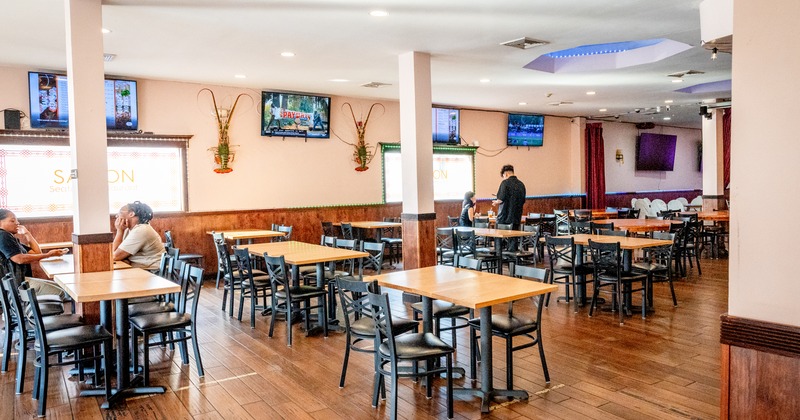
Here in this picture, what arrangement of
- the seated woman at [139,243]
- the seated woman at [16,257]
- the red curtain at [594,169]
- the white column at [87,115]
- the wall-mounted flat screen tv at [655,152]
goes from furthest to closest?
the wall-mounted flat screen tv at [655,152], the red curtain at [594,169], the seated woman at [139,243], the seated woman at [16,257], the white column at [87,115]

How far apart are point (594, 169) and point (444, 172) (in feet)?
14.9

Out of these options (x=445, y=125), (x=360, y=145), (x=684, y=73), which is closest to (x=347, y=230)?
(x=360, y=145)

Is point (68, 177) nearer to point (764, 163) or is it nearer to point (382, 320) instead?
point (382, 320)

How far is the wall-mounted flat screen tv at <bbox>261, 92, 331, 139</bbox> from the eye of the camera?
31.2 ft

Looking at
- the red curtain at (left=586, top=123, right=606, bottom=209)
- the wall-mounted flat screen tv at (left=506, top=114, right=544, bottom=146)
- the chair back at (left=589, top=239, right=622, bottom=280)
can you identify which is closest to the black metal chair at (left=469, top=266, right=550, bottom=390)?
the chair back at (left=589, top=239, right=622, bottom=280)

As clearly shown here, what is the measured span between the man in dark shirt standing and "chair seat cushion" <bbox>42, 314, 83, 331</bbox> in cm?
555

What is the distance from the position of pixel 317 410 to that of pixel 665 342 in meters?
3.14

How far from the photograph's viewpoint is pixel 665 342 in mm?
4977

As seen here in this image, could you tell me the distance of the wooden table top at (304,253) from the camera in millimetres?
5224

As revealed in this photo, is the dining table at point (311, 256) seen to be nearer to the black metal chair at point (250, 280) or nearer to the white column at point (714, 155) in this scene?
the black metal chair at point (250, 280)

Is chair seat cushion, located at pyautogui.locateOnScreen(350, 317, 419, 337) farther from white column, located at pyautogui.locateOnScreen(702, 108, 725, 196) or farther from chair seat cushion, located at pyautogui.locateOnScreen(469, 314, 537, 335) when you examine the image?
white column, located at pyautogui.locateOnScreen(702, 108, 725, 196)

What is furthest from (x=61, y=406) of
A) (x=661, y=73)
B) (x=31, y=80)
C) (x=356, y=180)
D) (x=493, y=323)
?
(x=661, y=73)

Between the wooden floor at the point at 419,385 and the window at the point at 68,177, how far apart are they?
369 centimetres

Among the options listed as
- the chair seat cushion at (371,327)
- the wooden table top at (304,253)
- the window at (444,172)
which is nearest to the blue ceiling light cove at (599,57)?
the window at (444,172)
